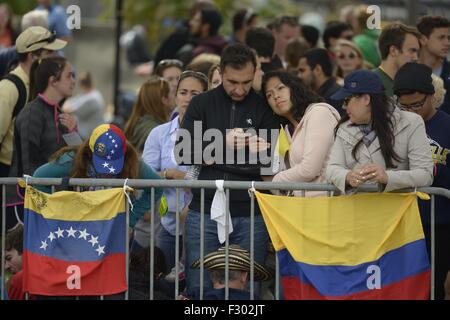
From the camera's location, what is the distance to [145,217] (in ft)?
32.2

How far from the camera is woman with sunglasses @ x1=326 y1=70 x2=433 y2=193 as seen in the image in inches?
335

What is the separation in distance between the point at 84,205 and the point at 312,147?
168 centimetres

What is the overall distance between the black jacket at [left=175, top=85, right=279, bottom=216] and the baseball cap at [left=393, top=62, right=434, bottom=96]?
37.6 inches

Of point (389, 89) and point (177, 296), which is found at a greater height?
point (389, 89)

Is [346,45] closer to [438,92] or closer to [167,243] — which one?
[438,92]

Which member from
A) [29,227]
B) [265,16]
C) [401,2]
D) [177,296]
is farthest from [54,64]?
[265,16]

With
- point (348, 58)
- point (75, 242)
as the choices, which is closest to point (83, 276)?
point (75, 242)

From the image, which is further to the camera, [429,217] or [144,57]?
[144,57]

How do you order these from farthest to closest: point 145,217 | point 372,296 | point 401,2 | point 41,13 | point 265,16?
point 265,16
point 401,2
point 41,13
point 145,217
point 372,296

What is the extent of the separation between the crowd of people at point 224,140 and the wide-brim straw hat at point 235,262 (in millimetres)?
11

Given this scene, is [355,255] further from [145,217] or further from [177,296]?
[145,217]

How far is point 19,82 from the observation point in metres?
10.8

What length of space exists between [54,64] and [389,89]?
2813 mm
